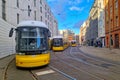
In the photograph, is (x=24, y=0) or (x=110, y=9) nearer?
(x=24, y=0)

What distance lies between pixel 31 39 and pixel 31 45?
41 cm

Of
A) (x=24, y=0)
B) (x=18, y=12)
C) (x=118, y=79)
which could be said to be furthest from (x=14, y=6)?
(x=118, y=79)

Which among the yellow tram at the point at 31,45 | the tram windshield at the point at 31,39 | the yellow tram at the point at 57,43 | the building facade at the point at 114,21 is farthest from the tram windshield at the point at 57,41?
the tram windshield at the point at 31,39

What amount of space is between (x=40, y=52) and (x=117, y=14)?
34.0 metres

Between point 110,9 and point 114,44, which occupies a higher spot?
point 110,9

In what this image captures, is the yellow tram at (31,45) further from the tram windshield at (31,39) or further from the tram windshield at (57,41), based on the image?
the tram windshield at (57,41)

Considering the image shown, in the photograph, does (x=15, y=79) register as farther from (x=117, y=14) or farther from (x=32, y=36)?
(x=117, y=14)

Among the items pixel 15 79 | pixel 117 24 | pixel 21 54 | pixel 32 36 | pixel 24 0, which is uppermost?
pixel 24 0

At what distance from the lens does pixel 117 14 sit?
42469 millimetres

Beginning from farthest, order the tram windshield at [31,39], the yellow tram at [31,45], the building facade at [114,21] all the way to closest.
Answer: the building facade at [114,21], the tram windshield at [31,39], the yellow tram at [31,45]

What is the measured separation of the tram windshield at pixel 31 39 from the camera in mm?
12128

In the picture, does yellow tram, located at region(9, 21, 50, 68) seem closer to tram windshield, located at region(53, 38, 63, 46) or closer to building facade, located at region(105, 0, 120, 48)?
tram windshield, located at region(53, 38, 63, 46)

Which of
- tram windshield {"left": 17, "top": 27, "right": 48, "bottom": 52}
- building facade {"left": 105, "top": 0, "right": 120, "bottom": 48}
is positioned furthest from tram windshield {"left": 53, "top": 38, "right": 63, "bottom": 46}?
tram windshield {"left": 17, "top": 27, "right": 48, "bottom": 52}

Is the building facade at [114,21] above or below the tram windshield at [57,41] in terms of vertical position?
above
